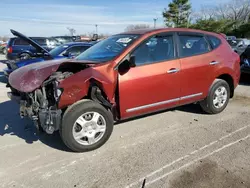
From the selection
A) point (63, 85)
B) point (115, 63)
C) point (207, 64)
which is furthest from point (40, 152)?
point (207, 64)

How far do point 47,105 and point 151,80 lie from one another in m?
1.63

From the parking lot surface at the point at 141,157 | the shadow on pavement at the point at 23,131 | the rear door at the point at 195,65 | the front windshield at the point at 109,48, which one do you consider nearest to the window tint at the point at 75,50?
the shadow on pavement at the point at 23,131

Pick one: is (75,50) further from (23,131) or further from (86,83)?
(86,83)

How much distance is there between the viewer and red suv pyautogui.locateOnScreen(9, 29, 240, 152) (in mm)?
3377

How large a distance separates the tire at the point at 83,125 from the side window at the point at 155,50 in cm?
99

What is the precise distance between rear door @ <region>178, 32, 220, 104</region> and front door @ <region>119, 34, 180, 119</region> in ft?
0.56

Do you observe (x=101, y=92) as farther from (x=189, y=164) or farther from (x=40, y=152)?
(x=189, y=164)

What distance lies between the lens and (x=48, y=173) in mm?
3061

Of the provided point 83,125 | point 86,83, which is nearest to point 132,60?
point 86,83

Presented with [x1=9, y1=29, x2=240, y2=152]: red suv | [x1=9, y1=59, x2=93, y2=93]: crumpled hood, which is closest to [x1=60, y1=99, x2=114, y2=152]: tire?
[x1=9, y1=29, x2=240, y2=152]: red suv

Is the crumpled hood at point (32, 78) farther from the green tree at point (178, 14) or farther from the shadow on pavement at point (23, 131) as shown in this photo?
the green tree at point (178, 14)

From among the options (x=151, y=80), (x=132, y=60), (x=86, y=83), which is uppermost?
(x=132, y=60)

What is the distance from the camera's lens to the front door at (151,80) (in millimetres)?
3816

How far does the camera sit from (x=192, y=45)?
4676mm
